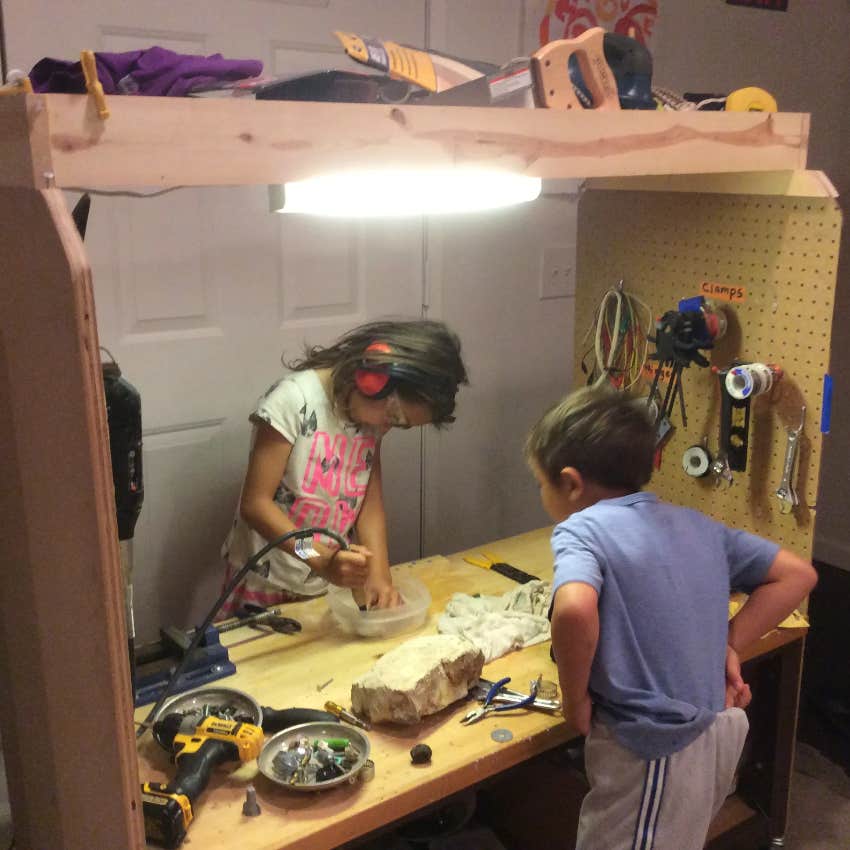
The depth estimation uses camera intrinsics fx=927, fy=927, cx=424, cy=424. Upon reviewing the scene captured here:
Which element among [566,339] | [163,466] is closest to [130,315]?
[163,466]

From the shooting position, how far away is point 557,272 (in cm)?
244

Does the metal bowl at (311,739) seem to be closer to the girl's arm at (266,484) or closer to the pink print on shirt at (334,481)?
the girl's arm at (266,484)

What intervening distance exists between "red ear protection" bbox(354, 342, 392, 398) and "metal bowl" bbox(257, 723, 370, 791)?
22.5 inches

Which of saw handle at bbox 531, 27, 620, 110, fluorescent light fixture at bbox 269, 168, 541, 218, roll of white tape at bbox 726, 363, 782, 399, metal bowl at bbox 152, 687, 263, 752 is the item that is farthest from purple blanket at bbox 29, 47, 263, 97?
roll of white tape at bbox 726, 363, 782, 399

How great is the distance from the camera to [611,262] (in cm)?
183

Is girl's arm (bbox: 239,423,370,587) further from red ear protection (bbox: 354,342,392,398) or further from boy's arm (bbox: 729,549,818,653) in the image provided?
boy's arm (bbox: 729,549,818,653)

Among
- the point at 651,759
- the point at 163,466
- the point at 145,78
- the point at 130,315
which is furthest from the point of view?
the point at 163,466

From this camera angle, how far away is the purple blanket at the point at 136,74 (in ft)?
2.88

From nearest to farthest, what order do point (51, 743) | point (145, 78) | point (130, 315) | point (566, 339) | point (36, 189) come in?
point (36, 189), point (145, 78), point (51, 743), point (130, 315), point (566, 339)

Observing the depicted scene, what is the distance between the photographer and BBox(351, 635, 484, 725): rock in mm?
1197

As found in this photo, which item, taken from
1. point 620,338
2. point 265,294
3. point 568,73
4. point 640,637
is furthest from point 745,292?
point 265,294

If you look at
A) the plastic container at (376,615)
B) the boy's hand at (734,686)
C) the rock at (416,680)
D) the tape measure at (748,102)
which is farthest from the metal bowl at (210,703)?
the tape measure at (748,102)

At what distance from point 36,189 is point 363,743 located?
0.74 m

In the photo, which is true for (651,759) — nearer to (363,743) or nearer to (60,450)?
(363,743)
